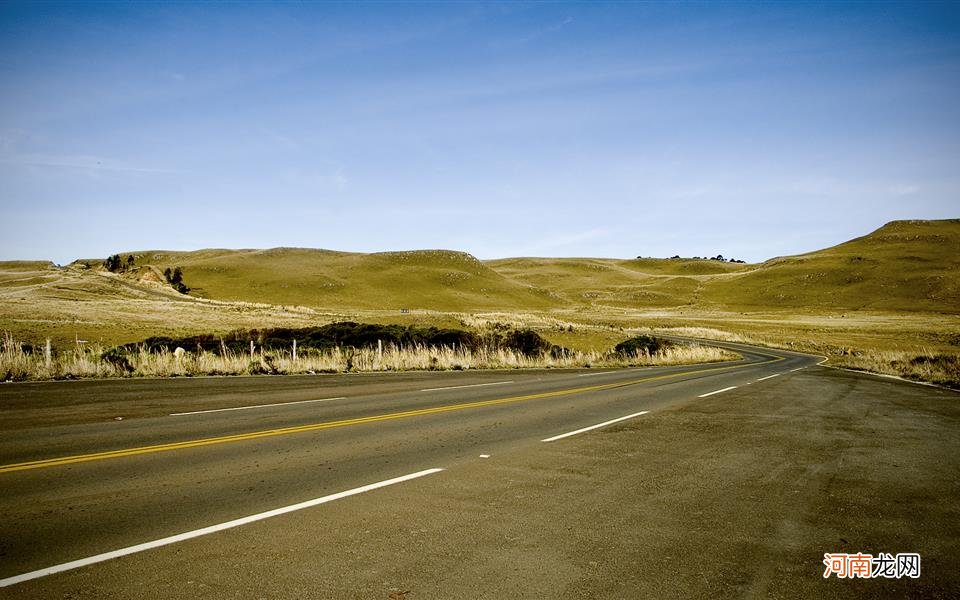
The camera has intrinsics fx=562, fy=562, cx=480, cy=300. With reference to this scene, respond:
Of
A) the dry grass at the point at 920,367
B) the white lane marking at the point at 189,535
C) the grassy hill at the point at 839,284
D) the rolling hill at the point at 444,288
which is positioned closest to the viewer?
the white lane marking at the point at 189,535

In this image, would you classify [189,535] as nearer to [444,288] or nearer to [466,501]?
[466,501]

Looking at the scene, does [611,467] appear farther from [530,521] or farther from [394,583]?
[394,583]

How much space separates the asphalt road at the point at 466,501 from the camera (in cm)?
436

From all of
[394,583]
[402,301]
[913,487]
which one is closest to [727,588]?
[394,583]

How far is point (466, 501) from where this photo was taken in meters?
6.17

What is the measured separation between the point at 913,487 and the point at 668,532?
3.90m

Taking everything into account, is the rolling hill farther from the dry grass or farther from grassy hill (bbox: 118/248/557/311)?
the dry grass

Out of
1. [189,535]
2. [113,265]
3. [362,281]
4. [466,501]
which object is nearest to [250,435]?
[189,535]

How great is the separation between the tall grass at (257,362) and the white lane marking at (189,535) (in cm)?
1602

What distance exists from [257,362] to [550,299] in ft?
384

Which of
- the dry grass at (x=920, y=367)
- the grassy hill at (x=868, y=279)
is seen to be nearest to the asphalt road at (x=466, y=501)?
the dry grass at (x=920, y=367)

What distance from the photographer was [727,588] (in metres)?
4.25

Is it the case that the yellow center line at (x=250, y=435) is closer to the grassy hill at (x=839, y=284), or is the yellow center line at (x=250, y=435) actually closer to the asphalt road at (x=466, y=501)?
the asphalt road at (x=466, y=501)

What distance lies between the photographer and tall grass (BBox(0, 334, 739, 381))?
721 inches
